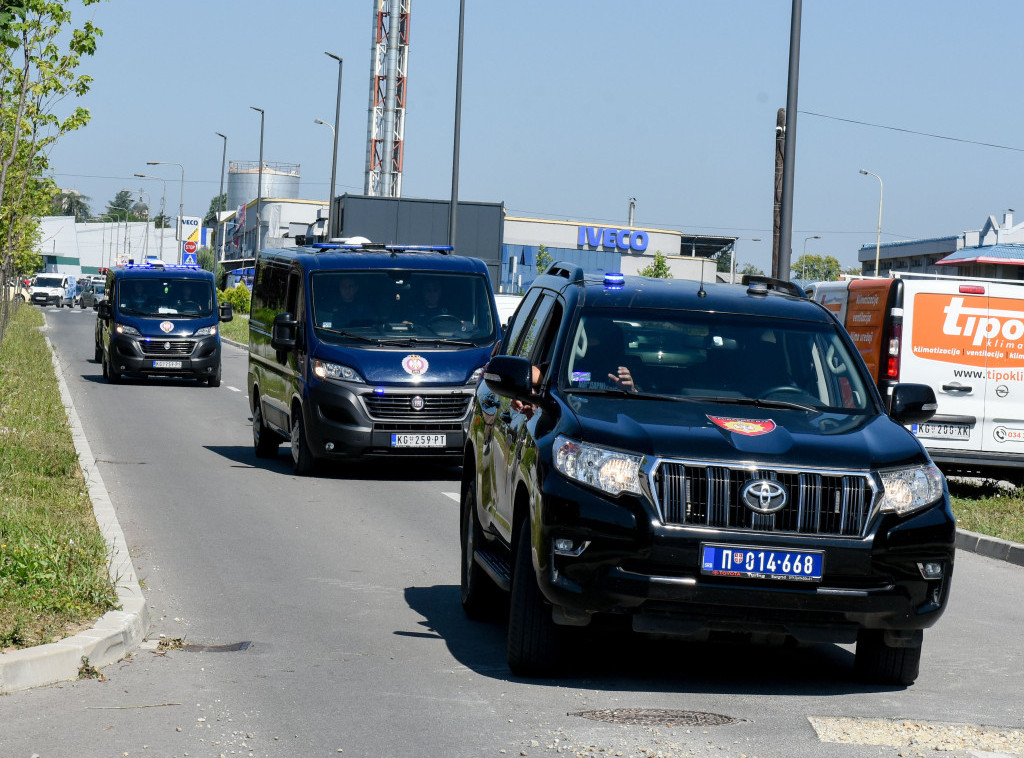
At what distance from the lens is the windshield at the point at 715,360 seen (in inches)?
288

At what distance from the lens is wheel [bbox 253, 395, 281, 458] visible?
17.8m

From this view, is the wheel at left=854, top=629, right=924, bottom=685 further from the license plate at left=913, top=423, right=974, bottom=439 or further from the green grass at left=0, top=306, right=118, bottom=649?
the license plate at left=913, top=423, right=974, bottom=439

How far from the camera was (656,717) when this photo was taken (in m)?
6.26

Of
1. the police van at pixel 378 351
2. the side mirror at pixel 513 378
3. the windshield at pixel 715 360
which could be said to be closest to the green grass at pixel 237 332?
the police van at pixel 378 351

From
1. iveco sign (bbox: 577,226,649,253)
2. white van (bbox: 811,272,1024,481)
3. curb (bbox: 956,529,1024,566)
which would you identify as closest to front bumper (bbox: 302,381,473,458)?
white van (bbox: 811,272,1024,481)

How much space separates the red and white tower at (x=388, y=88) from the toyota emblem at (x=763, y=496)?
7706 cm

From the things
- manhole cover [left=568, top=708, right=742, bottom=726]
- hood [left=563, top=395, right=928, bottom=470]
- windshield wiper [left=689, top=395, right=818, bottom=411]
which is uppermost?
windshield wiper [left=689, top=395, right=818, bottom=411]

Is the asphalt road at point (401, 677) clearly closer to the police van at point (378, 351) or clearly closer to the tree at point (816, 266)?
the police van at point (378, 351)

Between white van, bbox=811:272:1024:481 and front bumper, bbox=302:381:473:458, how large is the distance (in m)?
4.46

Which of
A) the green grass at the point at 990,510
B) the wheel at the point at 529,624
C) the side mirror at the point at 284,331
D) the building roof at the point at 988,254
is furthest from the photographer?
the building roof at the point at 988,254

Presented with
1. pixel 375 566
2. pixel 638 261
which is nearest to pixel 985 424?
pixel 375 566

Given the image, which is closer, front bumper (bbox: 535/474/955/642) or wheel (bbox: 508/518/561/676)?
front bumper (bbox: 535/474/955/642)

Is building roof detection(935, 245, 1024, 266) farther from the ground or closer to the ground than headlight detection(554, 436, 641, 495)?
farther from the ground

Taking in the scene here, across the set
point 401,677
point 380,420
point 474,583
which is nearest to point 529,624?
point 401,677
